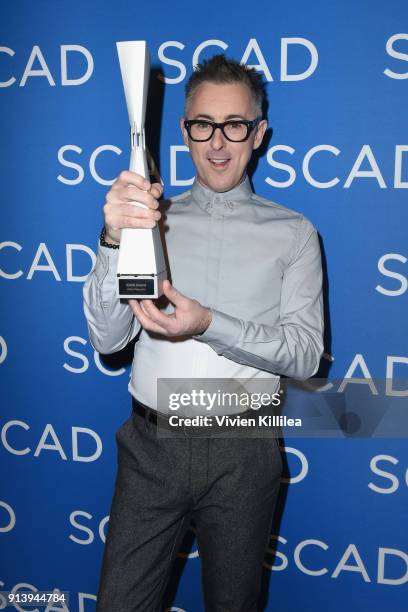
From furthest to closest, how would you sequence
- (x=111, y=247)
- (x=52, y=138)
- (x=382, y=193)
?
(x=52, y=138), (x=382, y=193), (x=111, y=247)

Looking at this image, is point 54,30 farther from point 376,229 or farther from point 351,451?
point 351,451

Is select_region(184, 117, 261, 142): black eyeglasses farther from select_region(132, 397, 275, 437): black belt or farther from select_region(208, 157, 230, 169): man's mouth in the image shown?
select_region(132, 397, 275, 437): black belt

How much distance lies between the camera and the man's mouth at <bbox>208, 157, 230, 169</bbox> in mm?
1268

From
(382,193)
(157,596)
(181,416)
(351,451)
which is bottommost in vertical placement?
(157,596)

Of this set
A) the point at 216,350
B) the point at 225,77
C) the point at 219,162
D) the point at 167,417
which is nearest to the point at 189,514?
the point at 167,417

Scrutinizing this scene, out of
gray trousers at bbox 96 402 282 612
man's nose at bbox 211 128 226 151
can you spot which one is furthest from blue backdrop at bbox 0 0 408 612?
gray trousers at bbox 96 402 282 612

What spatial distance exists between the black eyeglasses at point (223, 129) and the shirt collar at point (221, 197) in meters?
0.12

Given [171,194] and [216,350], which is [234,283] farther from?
[171,194]

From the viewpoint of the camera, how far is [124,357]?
1.69 metres

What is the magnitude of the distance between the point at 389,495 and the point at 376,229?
769 millimetres

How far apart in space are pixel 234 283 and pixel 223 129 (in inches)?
13.7

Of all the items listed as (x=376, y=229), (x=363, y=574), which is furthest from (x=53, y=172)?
(x=363, y=574)

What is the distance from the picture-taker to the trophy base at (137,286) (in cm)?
107

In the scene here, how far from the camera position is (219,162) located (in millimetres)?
1271
